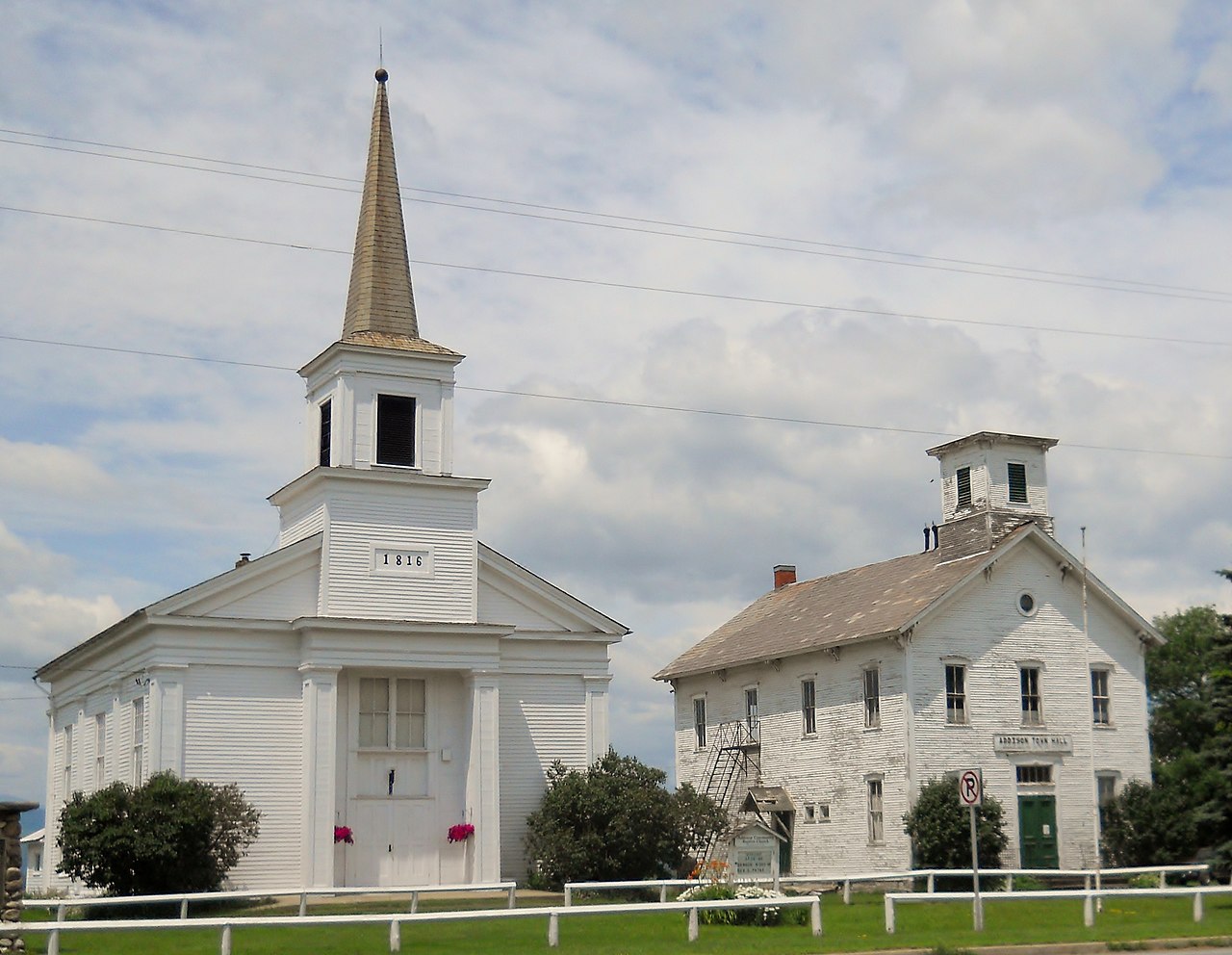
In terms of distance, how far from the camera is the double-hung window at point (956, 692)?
3978 centimetres

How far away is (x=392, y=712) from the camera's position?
35.1m

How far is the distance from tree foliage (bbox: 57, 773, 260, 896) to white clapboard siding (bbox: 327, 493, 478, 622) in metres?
5.46

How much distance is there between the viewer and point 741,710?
47.2m

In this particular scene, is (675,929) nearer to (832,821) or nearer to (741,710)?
(832,821)

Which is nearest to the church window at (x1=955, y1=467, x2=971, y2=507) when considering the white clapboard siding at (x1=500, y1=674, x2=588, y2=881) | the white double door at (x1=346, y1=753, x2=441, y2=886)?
the white clapboard siding at (x1=500, y1=674, x2=588, y2=881)

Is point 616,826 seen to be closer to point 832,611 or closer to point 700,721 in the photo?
point 832,611

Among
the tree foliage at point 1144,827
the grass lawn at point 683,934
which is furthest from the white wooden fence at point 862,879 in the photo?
the tree foliage at point 1144,827

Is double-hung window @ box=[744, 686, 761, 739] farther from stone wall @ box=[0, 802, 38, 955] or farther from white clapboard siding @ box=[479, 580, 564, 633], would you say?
stone wall @ box=[0, 802, 38, 955]

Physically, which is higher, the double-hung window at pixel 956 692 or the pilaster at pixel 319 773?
the double-hung window at pixel 956 692

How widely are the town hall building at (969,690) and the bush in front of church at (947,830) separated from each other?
22.0 inches

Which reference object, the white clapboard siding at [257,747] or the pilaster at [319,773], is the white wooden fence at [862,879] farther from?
the white clapboard siding at [257,747]

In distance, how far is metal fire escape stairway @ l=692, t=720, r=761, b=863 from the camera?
46125 mm

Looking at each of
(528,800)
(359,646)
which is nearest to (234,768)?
(359,646)

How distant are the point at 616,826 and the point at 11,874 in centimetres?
1552
